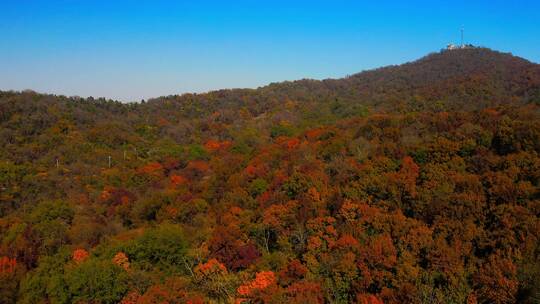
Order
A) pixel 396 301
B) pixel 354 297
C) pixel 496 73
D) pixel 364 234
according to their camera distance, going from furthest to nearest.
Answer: pixel 496 73, pixel 364 234, pixel 354 297, pixel 396 301

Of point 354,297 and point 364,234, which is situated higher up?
point 364,234

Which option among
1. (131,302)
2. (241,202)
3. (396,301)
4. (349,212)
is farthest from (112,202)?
(396,301)

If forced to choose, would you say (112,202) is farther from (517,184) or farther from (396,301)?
(517,184)

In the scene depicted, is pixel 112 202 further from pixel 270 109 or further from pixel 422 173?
pixel 270 109

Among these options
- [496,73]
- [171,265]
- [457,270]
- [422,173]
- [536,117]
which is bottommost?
[171,265]

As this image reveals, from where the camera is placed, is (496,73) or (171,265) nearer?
(171,265)

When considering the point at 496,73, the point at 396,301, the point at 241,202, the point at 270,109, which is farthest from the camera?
the point at 270,109

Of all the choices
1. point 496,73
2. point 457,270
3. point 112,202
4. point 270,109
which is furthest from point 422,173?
point 270,109
